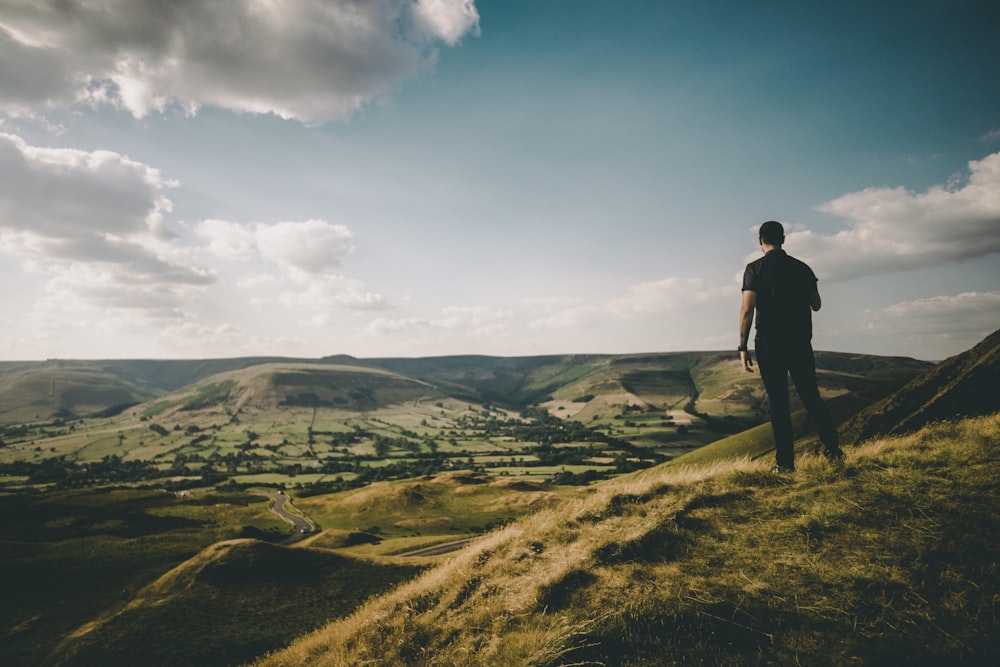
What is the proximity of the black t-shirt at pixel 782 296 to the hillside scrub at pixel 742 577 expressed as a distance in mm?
3072

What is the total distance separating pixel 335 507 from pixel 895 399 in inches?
5021

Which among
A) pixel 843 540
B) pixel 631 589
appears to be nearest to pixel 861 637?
pixel 843 540

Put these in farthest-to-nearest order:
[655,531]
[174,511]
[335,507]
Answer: [335,507], [174,511], [655,531]

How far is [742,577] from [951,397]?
1259cm

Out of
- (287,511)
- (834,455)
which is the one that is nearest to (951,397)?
(834,455)

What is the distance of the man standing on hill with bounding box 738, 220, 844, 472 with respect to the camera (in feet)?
32.2

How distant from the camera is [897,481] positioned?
8484 mm

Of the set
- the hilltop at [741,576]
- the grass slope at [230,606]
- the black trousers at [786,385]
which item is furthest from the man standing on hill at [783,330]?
the grass slope at [230,606]

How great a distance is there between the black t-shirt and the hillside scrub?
3072 mm

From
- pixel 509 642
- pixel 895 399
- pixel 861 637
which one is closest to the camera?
pixel 861 637

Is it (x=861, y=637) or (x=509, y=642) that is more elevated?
(x=861, y=637)

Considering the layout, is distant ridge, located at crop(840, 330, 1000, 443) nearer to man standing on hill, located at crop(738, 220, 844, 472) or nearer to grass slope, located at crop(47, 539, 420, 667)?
man standing on hill, located at crop(738, 220, 844, 472)

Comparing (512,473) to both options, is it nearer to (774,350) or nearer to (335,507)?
(335,507)

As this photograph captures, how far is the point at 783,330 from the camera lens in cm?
984
